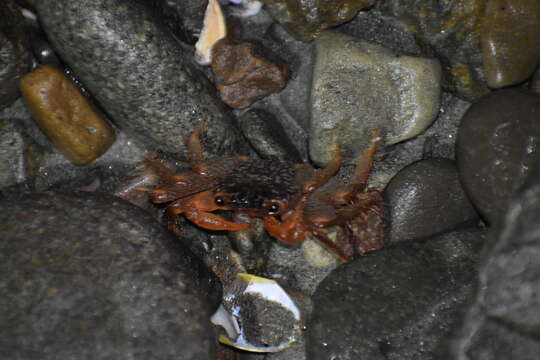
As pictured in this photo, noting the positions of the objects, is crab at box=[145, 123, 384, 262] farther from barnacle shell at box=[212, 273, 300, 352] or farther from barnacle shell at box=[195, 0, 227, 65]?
barnacle shell at box=[195, 0, 227, 65]

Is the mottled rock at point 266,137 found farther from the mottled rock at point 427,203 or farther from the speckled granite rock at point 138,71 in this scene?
the mottled rock at point 427,203

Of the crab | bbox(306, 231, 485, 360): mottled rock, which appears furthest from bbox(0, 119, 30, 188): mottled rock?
bbox(306, 231, 485, 360): mottled rock

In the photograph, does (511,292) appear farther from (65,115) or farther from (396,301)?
(65,115)

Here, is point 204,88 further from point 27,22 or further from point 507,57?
point 507,57

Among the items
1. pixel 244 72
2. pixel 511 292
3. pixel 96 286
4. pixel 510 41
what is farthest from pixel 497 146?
pixel 96 286

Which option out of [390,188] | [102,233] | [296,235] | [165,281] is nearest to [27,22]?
[102,233]

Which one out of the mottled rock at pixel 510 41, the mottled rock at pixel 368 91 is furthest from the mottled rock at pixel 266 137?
the mottled rock at pixel 510 41
